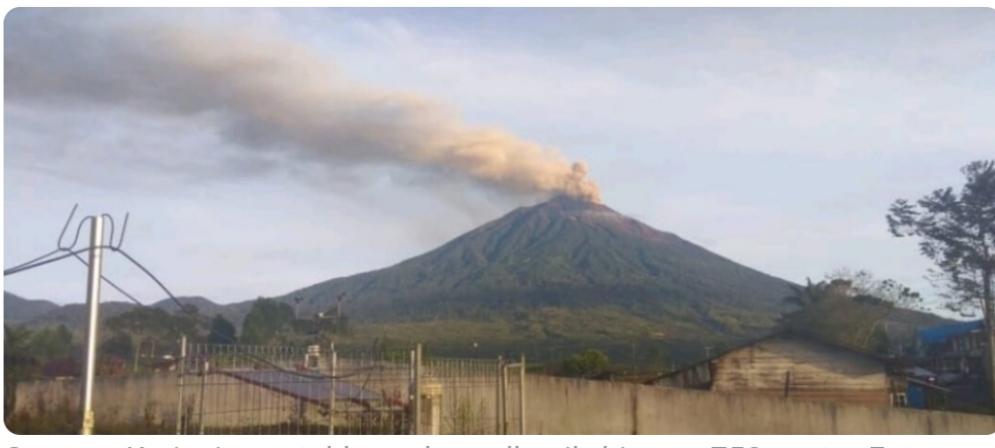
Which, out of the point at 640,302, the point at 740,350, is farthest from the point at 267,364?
the point at 640,302

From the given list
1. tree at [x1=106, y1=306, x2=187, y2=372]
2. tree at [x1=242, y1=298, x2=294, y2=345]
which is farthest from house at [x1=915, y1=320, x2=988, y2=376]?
tree at [x1=106, y1=306, x2=187, y2=372]

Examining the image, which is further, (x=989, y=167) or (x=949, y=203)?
(x=949, y=203)

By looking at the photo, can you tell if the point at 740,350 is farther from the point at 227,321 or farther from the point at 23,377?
the point at 23,377

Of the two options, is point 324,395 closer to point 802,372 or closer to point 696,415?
point 696,415

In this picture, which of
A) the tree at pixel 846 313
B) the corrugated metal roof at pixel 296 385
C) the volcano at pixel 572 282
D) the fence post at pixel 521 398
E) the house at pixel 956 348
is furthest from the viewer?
the volcano at pixel 572 282

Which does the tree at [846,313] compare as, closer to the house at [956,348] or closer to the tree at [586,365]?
the house at [956,348]

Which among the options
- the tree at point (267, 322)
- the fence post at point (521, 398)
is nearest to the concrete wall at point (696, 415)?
the fence post at point (521, 398)
